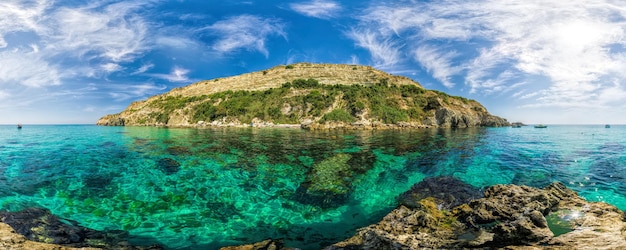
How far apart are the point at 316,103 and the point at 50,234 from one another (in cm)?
8648

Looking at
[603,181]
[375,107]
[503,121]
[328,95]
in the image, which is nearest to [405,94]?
[375,107]

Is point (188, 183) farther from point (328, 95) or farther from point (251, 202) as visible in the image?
point (328, 95)

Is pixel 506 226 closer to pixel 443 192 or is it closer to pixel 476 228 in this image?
pixel 476 228

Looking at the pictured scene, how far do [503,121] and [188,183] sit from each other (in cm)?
12872

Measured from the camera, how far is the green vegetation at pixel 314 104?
8594 cm

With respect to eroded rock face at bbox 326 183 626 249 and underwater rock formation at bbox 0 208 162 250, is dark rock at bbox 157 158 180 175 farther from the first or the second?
eroded rock face at bbox 326 183 626 249

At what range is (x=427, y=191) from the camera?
43.4 feet

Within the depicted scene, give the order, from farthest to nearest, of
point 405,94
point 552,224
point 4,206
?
point 405,94, point 4,206, point 552,224

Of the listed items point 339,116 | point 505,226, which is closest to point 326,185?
point 505,226

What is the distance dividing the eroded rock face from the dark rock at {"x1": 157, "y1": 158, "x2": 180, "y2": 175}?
42.2 feet

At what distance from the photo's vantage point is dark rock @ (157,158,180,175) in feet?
53.9

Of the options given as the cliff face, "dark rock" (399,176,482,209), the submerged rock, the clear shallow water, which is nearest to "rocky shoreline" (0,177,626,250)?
"dark rock" (399,176,482,209)

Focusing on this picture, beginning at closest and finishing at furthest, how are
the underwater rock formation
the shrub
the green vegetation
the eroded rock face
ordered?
the eroded rock face → the underwater rock formation → the shrub → the green vegetation

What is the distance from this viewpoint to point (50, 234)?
855 cm
